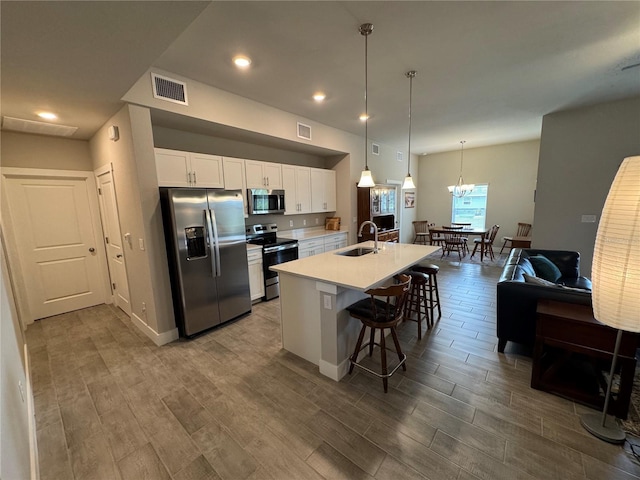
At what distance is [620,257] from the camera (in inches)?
58.8

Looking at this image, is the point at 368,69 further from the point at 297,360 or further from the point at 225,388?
the point at 225,388

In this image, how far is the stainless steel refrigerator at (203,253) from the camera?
2.90 m

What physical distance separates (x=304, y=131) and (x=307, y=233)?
6.60 feet

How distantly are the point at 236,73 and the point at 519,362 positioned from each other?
4.21 meters

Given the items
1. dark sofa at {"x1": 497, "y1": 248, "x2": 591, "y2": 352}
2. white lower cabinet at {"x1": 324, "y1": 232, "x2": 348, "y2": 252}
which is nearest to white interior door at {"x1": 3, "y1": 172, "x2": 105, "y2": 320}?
white lower cabinet at {"x1": 324, "y1": 232, "x2": 348, "y2": 252}

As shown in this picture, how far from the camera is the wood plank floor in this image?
1550mm

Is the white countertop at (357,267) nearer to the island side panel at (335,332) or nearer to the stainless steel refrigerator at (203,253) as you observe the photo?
the island side panel at (335,332)

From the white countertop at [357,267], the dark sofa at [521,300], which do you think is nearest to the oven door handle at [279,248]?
the white countertop at [357,267]

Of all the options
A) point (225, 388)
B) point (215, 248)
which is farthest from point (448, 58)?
point (225, 388)

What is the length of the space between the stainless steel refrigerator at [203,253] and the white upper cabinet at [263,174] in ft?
2.62

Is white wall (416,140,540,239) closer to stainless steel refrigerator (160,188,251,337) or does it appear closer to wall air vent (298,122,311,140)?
wall air vent (298,122,311,140)

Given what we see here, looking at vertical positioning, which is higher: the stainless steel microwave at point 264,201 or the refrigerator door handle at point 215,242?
the stainless steel microwave at point 264,201

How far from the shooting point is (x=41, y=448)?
1.75 meters

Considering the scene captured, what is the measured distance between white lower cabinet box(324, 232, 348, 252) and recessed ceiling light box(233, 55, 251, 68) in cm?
323
